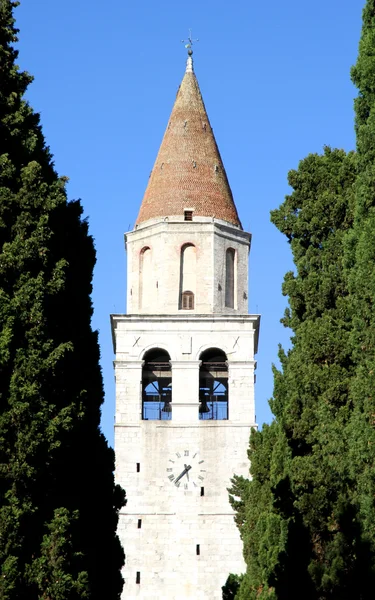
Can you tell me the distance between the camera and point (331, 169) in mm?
24094

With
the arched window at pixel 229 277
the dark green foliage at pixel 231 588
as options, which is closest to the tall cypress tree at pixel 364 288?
the dark green foliage at pixel 231 588

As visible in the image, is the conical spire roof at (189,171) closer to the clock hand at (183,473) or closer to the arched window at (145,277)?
the arched window at (145,277)

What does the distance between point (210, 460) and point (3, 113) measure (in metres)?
23.0

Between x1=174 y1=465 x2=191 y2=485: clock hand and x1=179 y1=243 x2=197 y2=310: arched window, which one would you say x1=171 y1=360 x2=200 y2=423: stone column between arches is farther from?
x1=179 y1=243 x2=197 y2=310: arched window

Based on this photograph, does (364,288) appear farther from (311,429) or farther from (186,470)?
(186,470)

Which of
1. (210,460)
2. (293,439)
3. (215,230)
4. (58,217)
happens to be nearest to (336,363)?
(293,439)

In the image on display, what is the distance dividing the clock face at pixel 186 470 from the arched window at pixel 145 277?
16.8 feet

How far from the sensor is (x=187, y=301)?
40531 mm

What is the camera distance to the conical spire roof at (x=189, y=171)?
42.2 meters

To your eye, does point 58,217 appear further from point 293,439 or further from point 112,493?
point 293,439

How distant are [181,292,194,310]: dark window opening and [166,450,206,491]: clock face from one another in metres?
4.65

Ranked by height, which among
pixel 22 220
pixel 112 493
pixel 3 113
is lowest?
pixel 112 493

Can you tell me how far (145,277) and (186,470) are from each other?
6574 millimetres

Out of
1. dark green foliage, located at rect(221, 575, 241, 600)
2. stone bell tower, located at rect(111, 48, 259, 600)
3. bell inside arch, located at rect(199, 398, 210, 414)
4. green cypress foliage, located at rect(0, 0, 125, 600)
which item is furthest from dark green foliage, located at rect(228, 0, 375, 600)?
bell inside arch, located at rect(199, 398, 210, 414)
